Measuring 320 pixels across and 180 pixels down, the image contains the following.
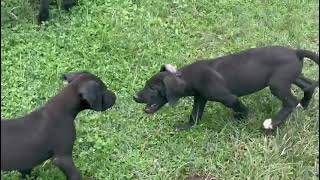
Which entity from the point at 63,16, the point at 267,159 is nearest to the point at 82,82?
the point at 267,159

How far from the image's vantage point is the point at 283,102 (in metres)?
5.55

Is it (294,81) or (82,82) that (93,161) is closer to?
(82,82)

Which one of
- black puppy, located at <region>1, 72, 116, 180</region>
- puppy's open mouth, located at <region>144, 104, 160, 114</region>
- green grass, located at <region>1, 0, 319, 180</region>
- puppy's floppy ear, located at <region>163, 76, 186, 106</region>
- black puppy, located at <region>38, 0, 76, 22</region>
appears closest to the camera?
black puppy, located at <region>1, 72, 116, 180</region>

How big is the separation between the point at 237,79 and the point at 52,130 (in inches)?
68.8

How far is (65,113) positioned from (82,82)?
0.90ft

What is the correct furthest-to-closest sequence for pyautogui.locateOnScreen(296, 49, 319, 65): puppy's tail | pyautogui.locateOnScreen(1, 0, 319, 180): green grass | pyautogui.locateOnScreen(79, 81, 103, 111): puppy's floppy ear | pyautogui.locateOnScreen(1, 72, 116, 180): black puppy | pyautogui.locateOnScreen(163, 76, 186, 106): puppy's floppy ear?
pyautogui.locateOnScreen(163, 76, 186, 106): puppy's floppy ear, pyautogui.locateOnScreen(296, 49, 319, 65): puppy's tail, pyautogui.locateOnScreen(1, 0, 319, 180): green grass, pyautogui.locateOnScreen(79, 81, 103, 111): puppy's floppy ear, pyautogui.locateOnScreen(1, 72, 116, 180): black puppy

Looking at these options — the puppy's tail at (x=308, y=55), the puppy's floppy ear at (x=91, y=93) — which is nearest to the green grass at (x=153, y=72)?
the puppy's tail at (x=308, y=55)

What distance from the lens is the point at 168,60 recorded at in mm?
6762

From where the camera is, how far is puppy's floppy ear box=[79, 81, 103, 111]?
4797 millimetres

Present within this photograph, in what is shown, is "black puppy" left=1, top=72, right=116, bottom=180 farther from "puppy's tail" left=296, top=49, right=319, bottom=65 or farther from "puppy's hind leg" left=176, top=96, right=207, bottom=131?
"puppy's tail" left=296, top=49, right=319, bottom=65

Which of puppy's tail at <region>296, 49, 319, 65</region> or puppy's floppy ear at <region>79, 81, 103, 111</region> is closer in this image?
puppy's floppy ear at <region>79, 81, 103, 111</region>

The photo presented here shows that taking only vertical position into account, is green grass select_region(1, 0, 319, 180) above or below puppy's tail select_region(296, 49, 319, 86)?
below

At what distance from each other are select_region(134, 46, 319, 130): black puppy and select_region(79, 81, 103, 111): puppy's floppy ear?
2.65 ft

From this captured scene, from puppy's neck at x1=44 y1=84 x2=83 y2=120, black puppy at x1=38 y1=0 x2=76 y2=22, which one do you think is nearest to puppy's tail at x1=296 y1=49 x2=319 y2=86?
puppy's neck at x1=44 y1=84 x2=83 y2=120
